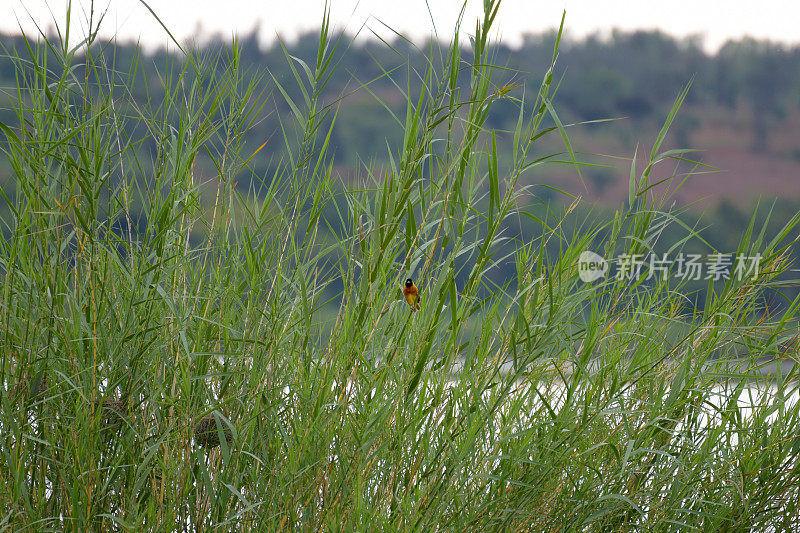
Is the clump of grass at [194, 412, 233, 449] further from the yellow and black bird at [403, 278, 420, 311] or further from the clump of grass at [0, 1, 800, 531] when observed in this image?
the yellow and black bird at [403, 278, 420, 311]

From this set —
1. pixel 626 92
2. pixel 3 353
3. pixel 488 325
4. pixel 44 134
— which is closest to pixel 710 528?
pixel 488 325

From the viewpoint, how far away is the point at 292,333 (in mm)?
1180

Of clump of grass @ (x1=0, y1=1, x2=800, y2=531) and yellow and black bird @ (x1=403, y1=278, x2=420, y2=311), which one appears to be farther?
yellow and black bird @ (x1=403, y1=278, x2=420, y2=311)

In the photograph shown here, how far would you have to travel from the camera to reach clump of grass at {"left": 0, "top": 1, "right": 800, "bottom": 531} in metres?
1.09

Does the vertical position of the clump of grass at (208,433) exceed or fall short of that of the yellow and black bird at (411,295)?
it falls short

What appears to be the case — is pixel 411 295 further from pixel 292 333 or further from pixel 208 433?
pixel 208 433

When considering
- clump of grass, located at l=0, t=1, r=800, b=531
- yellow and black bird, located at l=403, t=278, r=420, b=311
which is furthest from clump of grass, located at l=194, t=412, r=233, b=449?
yellow and black bird, located at l=403, t=278, r=420, b=311

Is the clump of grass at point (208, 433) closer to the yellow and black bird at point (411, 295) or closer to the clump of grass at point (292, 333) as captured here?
the clump of grass at point (292, 333)

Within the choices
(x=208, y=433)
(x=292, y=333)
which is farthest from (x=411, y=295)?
(x=208, y=433)

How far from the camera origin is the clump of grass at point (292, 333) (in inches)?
42.8

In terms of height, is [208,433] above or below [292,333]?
below

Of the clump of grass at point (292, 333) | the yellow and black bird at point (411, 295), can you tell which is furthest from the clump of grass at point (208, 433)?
the yellow and black bird at point (411, 295)

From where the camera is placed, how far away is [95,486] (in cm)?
105

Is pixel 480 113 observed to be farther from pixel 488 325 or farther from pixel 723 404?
pixel 723 404
